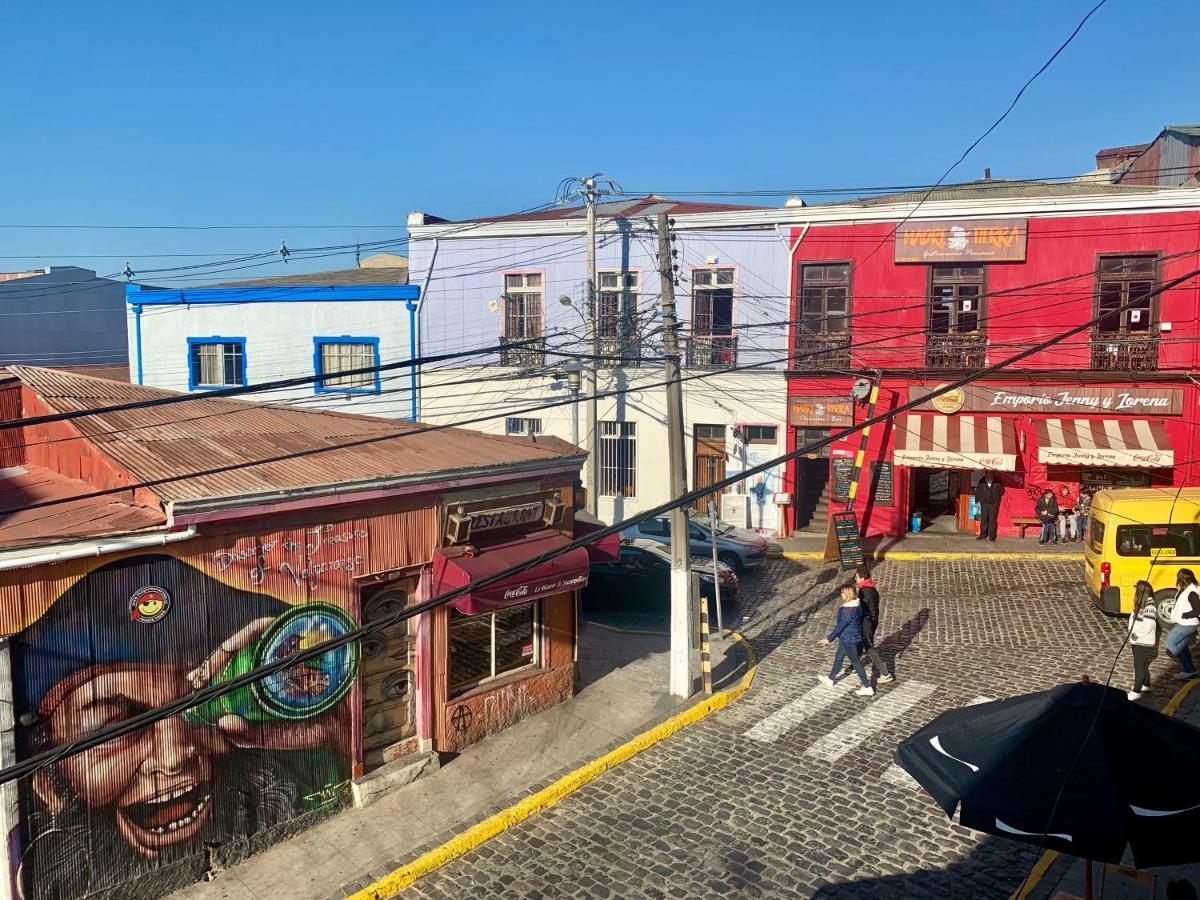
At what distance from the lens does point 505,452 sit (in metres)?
12.0

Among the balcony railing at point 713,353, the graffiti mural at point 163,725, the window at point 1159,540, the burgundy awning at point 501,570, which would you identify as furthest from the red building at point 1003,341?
the graffiti mural at point 163,725

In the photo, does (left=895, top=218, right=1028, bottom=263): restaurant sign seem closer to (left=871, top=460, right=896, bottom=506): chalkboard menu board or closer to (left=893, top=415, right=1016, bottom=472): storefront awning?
(left=893, top=415, right=1016, bottom=472): storefront awning

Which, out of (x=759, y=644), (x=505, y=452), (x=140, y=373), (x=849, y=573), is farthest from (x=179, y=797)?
(x=140, y=373)

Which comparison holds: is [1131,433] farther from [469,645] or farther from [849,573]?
[469,645]

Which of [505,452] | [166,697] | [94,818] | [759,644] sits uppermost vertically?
[505,452]

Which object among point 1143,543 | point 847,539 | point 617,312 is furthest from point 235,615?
point 617,312

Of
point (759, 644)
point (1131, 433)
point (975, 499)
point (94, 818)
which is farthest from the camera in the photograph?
point (975, 499)

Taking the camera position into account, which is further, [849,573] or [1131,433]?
[1131,433]

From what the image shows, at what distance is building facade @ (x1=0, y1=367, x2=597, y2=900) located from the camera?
755 cm

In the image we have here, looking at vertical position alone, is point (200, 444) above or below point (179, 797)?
above

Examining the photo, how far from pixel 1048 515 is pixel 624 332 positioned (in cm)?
1078

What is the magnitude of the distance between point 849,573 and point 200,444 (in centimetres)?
1318

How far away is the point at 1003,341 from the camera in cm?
2111

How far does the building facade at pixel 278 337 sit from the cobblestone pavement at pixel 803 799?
556 inches
